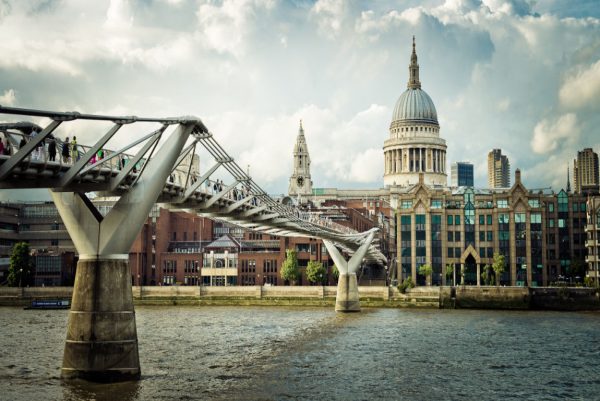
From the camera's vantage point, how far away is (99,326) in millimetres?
36719

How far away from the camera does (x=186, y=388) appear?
126 feet

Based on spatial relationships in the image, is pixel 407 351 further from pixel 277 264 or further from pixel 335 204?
pixel 335 204

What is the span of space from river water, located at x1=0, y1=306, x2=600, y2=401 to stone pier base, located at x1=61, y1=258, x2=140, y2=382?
2.42 feet

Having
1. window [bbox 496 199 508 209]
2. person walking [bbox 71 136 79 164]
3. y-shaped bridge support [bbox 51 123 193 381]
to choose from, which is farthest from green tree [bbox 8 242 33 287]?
person walking [bbox 71 136 79 164]

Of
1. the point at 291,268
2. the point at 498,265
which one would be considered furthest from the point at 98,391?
the point at 498,265

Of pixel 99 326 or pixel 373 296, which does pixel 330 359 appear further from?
pixel 373 296

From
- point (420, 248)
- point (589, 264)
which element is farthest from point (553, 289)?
point (420, 248)

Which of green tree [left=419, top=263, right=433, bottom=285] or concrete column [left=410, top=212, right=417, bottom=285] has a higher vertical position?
concrete column [left=410, top=212, right=417, bottom=285]

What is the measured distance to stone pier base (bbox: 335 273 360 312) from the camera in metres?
92.1

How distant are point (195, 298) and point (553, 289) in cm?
4200

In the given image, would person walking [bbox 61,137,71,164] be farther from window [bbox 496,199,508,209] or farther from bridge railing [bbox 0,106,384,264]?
window [bbox 496,199,508,209]

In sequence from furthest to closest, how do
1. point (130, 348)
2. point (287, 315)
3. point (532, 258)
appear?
point (532, 258) → point (287, 315) → point (130, 348)

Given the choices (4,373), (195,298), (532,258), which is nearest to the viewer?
(4,373)

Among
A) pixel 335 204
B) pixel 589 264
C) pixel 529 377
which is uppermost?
pixel 335 204
